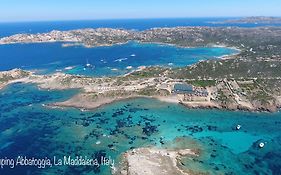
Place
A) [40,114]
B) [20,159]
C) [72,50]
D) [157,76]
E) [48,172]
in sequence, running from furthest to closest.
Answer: [72,50] → [157,76] → [40,114] → [20,159] → [48,172]

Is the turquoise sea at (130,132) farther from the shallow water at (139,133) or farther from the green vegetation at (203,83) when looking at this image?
the green vegetation at (203,83)

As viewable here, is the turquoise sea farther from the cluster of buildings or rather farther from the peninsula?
the cluster of buildings

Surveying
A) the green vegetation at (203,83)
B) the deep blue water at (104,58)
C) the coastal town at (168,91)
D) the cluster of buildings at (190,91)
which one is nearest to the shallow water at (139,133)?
the coastal town at (168,91)

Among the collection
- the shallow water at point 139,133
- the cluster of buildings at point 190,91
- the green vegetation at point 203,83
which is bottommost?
the shallow water at point 139,133

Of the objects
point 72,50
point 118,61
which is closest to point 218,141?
point 118,61

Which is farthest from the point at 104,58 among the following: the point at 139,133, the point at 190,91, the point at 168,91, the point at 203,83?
the point at 139,133

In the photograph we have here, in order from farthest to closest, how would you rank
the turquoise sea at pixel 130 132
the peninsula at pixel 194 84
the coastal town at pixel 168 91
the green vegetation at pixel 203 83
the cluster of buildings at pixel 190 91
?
the green vegetation at pixel 203 83 < the cluster of buildings at pixel 190 91 < the peninsula at pixel 194 84 < the coastal town at pixel 168 91 < the turquoise sea at pixel 130 132

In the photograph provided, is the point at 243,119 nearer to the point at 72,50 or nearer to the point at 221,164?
the point at 221,164

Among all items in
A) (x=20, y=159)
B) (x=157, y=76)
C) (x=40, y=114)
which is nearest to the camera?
(x=20, y=159)
